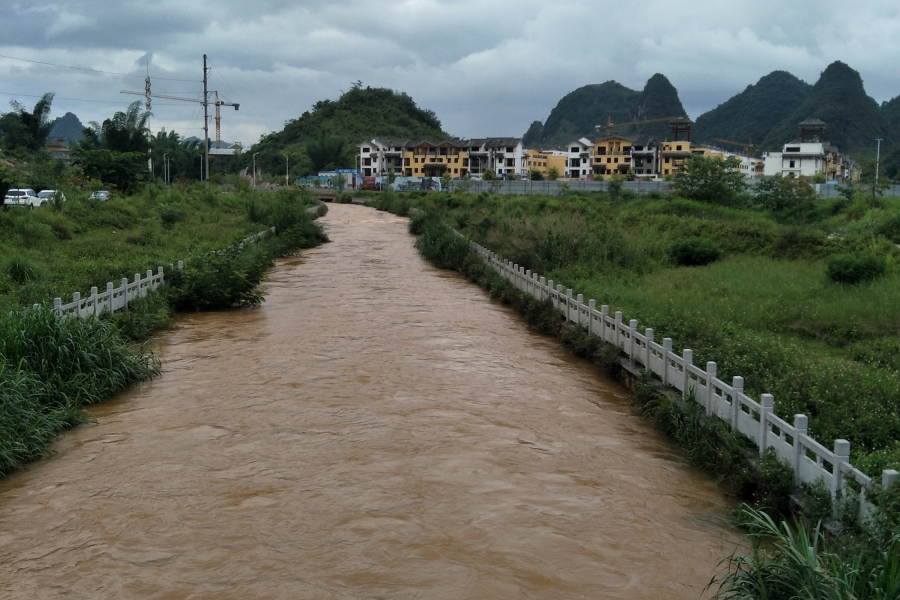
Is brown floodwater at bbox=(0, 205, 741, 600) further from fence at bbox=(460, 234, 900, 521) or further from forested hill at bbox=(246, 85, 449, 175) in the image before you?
forested hill at bbox=(246, 85, 449, 175)

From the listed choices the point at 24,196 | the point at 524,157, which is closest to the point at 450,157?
the point at 524,157

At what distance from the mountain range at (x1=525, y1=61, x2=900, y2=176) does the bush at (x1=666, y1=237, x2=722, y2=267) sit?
91.1 meters

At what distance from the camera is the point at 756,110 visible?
554ft

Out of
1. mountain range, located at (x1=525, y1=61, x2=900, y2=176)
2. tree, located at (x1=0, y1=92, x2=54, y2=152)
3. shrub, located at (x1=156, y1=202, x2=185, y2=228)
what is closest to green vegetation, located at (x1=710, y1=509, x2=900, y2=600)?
shrub, located at (x1=156, y1=202, x2=185, y2=228)

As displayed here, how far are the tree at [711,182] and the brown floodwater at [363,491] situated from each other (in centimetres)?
2853

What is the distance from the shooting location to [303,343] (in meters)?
15.9

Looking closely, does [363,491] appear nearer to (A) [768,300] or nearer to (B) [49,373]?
(B) [49,373]

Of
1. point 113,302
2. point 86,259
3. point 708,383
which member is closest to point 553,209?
point 86,259

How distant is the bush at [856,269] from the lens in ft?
56.4

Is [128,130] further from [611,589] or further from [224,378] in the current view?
[611,589]

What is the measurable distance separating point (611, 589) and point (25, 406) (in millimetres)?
7105

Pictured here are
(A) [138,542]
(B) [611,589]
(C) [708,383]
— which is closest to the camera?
(B) [611,589]

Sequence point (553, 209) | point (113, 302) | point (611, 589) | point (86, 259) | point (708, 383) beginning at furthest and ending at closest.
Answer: point (553, 209), point (86, 259), point (113, 302), point (708, 383), point (611, 589)

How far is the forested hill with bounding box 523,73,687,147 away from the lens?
17812cm
